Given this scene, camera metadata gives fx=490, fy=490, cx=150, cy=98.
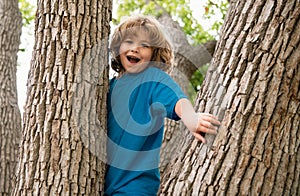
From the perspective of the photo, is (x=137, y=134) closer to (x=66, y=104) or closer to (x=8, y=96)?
(x=66, y=104)

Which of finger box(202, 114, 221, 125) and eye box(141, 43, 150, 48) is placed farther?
eye box(141, 43, 150, 48)

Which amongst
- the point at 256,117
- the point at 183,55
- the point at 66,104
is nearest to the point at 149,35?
the point at 66,104

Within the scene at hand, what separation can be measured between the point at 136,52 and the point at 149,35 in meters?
0.15

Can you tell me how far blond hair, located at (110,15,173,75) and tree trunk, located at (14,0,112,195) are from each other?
238 millimetres

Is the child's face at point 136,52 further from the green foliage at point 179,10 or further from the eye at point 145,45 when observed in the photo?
the green foliage at point 179,10

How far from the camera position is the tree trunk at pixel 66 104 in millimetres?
2449

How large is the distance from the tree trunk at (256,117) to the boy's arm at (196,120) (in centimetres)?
4

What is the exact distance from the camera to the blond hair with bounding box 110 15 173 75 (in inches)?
114

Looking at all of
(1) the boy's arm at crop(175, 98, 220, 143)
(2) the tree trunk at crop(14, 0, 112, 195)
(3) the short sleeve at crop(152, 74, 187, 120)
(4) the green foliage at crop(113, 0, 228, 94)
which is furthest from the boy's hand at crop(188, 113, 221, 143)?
(4) the green foliage at crop(113, 0, 228, 94)

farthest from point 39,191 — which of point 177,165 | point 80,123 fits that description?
point 177,165

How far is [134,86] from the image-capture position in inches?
110

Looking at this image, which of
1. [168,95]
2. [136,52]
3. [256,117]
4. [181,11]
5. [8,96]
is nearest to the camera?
[256,117]

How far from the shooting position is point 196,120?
2346mm

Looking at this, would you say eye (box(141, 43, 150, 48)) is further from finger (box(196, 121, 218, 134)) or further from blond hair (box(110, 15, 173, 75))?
finger (box(196, 121, 218, 134))
